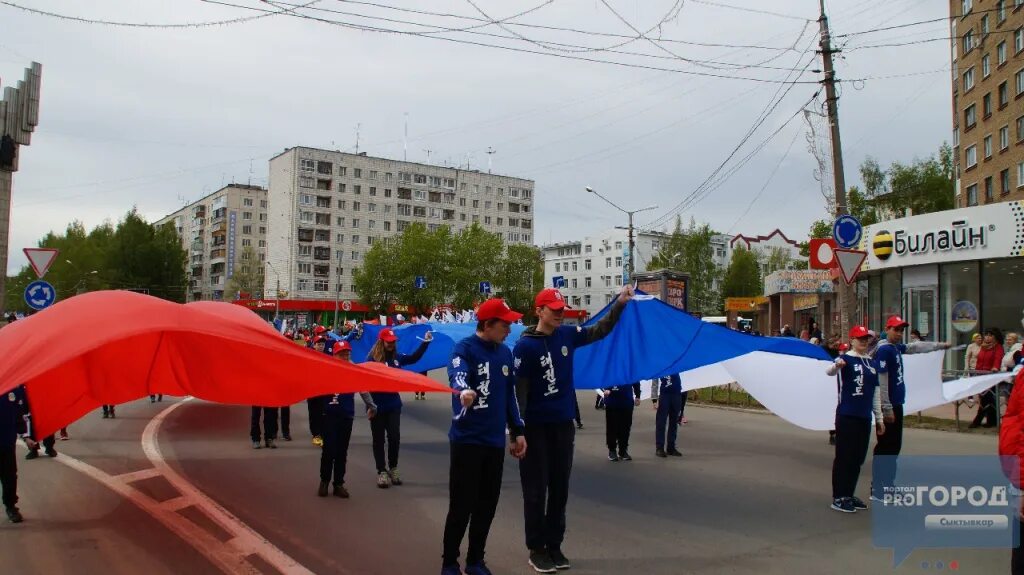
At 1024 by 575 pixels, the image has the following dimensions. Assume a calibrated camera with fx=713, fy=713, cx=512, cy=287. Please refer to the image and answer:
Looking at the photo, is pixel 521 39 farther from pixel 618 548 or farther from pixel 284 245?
pixel 284 245

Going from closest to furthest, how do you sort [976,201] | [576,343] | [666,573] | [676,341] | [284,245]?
[666,573] < [576,343] < [676,341] < [976,201] < [284,245]

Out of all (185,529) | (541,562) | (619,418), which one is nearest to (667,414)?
(619,418)

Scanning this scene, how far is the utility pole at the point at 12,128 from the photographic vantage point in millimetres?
24303

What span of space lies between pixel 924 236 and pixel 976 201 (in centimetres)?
2549

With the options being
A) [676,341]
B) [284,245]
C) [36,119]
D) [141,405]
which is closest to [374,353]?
[676,341]

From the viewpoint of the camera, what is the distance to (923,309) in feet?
72.8

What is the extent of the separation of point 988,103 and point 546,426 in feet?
150

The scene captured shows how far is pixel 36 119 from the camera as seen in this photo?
25.1 metres

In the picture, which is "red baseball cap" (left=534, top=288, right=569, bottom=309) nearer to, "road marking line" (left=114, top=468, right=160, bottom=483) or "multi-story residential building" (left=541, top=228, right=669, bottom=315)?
"road marking line" (left=114, top=468, right=160, bottom=483)

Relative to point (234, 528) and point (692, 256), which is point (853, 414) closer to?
point (234, 528)

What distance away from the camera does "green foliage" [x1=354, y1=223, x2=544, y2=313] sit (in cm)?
7219

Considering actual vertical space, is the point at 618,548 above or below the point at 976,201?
below

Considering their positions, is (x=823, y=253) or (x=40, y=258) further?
(x=40, y=258)

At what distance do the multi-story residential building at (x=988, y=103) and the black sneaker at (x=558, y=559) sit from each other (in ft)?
126
